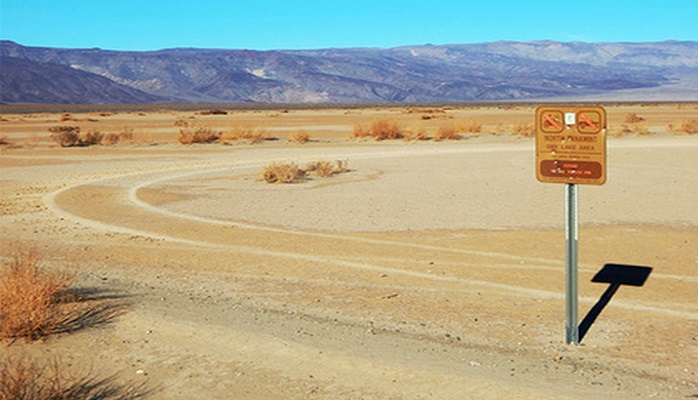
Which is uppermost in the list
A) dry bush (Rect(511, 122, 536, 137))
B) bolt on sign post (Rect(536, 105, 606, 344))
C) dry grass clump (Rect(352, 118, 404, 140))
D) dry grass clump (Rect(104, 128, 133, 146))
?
bolt on sign post (Rect(536, 105, 606, 344))

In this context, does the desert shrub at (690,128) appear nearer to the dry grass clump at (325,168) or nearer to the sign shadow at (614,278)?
the dry grass clump at (325,168)

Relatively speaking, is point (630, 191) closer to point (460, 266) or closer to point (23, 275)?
point (460, 266)

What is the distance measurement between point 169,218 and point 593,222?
7547 mm

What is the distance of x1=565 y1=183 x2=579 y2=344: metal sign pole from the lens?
8086 mm

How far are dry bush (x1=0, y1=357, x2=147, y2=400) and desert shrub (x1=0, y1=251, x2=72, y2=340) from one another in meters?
0.61

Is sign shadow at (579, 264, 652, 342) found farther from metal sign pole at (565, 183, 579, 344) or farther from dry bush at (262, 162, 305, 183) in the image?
dry bush at (262, 162, 305, 183)

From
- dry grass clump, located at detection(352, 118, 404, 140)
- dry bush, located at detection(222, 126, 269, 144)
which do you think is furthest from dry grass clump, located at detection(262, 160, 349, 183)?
dry grass clump, located at detection(352, 118, 404, 140)

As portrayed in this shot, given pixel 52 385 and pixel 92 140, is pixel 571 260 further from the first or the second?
pixel 92 140

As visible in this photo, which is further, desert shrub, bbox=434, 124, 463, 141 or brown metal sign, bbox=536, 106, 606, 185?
desert shrub, bbox=434, 124, 463, 141

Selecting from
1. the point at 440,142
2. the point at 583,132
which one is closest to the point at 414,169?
the point at 440,142

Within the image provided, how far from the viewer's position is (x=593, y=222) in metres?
15.5

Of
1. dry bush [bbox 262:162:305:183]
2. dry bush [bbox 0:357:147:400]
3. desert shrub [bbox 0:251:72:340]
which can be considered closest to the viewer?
dry bush [bbox 0:357:147:400]

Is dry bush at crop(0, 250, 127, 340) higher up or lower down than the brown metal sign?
lower down

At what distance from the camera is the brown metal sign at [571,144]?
781 cm
